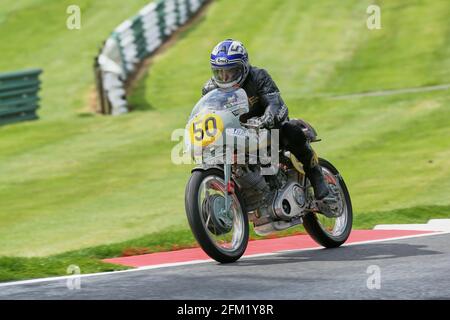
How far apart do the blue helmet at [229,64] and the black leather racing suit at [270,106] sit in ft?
0.59

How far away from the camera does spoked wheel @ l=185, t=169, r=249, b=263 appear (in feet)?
27.7

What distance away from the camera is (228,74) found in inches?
360

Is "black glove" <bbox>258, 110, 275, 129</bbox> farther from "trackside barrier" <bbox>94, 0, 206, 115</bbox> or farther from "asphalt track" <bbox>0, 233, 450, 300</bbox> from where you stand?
"trackside barrier" <bbox>94, 0, 206, 115</bbox>

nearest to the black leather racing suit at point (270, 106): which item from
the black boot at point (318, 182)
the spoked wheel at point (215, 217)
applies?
the black boot at point (318, 182)

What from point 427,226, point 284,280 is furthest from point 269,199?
point 427,226

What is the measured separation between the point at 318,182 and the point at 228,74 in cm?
154

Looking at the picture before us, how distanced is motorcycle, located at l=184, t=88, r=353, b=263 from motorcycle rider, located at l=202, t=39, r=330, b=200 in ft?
0.40

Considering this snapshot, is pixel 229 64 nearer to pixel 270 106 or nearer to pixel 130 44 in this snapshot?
pixel 270 106

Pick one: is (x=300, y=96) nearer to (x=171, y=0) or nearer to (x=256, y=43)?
(x=256, y=43)

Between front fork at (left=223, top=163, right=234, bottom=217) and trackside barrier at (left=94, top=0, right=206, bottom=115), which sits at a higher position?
trackside barrier at (left=94, top=0, right=206, bottom=115)

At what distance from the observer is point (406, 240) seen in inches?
399

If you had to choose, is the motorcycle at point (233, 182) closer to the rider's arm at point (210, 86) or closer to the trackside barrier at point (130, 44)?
the rider's arm at point (210, 86)

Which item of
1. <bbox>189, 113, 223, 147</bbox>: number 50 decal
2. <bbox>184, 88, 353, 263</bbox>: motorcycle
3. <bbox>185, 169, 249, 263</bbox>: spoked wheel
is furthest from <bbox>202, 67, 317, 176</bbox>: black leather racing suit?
<bbox>185, 169, 249, 263</bbox>: spoked wheel

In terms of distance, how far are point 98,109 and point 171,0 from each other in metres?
10.3
